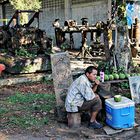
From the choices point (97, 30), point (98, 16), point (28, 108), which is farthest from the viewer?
point (98, 16)

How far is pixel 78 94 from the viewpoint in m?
6.06

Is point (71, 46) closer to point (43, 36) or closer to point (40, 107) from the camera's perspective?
point (43, 36)

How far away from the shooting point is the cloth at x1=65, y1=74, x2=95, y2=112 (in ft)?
19.6

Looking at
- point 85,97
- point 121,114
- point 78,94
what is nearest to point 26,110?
point 78,94

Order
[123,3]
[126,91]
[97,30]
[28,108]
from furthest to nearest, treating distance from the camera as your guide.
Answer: [97,30] → [123,3] → [126,91] → [28,108]

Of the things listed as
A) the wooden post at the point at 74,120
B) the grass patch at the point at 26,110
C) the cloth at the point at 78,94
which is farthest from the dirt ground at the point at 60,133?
the cloth at the point at 78,94

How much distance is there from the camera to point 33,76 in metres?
9.98

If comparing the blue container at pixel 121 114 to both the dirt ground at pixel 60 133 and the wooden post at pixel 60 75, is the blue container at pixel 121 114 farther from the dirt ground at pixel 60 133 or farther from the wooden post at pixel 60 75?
the wooden post at pixel 60 75

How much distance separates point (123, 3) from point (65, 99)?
3.62 meters

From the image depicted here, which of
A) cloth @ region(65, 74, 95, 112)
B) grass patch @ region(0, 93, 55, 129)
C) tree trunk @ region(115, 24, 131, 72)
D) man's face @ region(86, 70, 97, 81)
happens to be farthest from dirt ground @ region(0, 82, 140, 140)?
tree trunk @ region(115, 24, 131, 72)

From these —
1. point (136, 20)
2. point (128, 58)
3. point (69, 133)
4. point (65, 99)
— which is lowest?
point (69, 133)

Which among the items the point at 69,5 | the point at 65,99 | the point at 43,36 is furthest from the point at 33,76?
the point at 69,5

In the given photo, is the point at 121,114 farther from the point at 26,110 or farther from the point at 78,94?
the point at 26,110

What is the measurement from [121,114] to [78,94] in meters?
0.86
